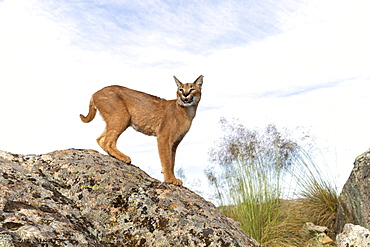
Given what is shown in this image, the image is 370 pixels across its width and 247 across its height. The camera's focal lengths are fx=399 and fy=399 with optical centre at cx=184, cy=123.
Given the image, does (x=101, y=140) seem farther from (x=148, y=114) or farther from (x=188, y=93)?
(x=188, y=93)

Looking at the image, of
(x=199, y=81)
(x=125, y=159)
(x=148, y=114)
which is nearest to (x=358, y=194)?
(x=199, y=81)

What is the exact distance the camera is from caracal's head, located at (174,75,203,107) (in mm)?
4840

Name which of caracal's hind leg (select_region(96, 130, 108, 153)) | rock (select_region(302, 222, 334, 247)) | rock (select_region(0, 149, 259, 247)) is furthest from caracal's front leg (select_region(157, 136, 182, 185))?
rock (select_region(302, 222, 334, 247))

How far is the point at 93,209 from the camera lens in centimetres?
244

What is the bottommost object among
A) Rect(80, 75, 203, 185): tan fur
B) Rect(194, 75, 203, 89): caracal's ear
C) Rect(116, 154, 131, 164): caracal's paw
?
Rect(116, 154, 131, 164): caracal's paw

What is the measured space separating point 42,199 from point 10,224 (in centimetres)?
35

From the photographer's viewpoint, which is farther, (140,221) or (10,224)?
(140,221)

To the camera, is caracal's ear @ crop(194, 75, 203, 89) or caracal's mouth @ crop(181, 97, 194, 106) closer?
caracal's mouth @ crop(181, 97, 194, 106)

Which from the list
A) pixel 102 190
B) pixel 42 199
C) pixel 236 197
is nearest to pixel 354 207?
pixel 236 197

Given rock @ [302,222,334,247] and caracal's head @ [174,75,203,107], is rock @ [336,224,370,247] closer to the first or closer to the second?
rock @ [302,222,334,247]

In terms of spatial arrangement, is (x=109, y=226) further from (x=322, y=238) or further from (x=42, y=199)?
(x=322, y=238)

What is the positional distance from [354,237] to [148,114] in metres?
3.43

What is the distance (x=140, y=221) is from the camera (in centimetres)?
242

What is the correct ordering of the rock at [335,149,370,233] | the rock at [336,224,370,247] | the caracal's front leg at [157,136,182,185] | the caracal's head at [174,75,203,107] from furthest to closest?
the rock at [335,149,370,233] < the rock at [336,224,370,247] < the caracal's head at [174,75,203,107] < the caracal's front leg at [157,136,182,185]
